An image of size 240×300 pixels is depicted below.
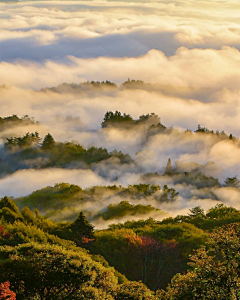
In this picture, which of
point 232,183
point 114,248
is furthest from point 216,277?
point 232,183

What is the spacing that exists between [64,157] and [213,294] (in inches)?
6588

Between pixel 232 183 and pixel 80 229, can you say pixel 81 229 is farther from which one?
pixel 232 183

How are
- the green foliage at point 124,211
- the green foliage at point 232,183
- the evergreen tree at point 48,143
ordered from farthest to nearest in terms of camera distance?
1. the evergreen tree at point 48,143
2. the green foliage at point 232,183
3. the green foliage at point 124,211

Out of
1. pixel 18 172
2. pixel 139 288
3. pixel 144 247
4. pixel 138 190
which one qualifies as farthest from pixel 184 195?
pixel 139 288

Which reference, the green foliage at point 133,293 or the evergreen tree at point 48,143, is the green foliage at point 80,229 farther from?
the evergreen tree at point 48,143

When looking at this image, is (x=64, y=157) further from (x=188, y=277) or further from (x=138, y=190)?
(x=188, y=277)

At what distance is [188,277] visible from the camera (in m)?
27.5

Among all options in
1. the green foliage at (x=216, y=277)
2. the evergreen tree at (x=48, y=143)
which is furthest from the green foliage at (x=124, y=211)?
the evergreen tree at (x=48, y=143)

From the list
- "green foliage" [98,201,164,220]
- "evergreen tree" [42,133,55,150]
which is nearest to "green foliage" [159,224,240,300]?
"green foliage" [98,201,164,220]

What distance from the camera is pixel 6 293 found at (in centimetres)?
2623

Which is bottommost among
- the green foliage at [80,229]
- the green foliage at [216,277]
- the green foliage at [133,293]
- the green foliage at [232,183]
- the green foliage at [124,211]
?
the green foliage at [232,183]

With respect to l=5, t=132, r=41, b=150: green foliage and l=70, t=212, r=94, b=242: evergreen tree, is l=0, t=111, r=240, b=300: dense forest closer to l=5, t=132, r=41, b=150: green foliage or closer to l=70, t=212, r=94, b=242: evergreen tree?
l=70, t=212, r=94, b=242: evergreen tree

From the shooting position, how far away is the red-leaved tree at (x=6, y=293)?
26.0 metres

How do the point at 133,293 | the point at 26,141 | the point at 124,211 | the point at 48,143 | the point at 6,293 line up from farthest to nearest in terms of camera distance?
1. the point at 26,141
2. the point at 48,143
3. the point at 124,211
4. the point at 133,293
5. the point at 6,293
